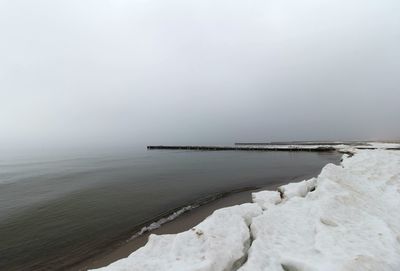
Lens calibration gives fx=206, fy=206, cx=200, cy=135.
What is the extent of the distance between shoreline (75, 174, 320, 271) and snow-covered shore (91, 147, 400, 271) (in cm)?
332

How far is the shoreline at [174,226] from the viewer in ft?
29.6

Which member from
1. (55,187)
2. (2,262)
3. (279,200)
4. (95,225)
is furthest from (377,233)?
(55,187)

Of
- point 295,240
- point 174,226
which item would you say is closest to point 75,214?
point 174,226

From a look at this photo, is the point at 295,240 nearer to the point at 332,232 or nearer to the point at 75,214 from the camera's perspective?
the point at 332,232

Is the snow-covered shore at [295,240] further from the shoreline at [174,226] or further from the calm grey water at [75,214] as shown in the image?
the calm grey water at [75,214]

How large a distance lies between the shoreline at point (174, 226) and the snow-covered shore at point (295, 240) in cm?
332

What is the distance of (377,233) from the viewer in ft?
22.9

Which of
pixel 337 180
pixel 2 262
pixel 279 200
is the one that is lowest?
pixel 2 262

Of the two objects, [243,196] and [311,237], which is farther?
[243,196]

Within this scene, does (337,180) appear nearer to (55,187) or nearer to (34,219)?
(34,219)

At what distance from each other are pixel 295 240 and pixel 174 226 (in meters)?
7.56

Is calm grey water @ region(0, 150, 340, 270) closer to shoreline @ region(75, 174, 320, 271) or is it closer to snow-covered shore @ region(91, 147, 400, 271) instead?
shoreline @ region(75, 174, 320, 271)

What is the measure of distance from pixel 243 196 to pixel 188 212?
19.0 feet

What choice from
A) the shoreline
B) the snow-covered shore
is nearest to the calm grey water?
the shoreline
